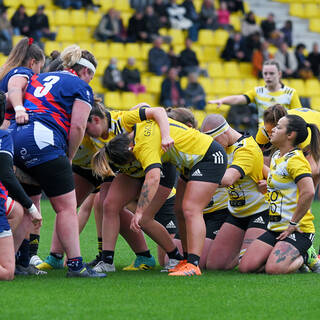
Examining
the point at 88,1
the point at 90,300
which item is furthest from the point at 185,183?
the point at 88,1

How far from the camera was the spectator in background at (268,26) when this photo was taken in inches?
802

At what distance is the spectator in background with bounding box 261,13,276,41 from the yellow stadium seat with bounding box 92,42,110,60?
479 cm

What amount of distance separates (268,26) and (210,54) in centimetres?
181

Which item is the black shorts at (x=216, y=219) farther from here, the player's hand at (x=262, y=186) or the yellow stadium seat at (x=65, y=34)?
the yellow stadium seat at (x=65, y=34)

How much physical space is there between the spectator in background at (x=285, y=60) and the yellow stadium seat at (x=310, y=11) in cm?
331

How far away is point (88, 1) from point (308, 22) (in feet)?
23.9

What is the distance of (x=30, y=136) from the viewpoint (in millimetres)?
5961

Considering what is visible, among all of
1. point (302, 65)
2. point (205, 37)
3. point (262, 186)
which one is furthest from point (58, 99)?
point (302, 65)

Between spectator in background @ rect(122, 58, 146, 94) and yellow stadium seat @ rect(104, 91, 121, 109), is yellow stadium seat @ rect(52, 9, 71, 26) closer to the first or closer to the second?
spectator in background @ rect(122, 58, 146, 94)

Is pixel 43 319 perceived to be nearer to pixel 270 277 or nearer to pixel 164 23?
pixel 270 277

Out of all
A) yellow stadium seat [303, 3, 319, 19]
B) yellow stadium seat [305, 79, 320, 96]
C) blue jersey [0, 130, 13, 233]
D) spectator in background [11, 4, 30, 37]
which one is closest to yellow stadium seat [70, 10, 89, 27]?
spectator in background [11, 4, 30, 37]

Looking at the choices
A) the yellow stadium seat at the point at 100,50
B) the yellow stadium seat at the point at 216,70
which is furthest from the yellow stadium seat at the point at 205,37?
the yellow stadium seat at the point at 100,50

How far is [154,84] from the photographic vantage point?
17.4 metres

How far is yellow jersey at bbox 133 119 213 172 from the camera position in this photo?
626 cm
